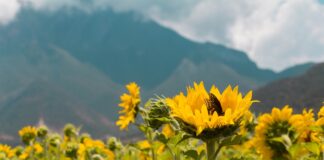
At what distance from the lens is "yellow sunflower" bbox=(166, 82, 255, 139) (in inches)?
89.0

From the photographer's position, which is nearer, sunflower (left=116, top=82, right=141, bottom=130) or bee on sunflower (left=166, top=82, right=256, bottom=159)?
bee on sunflower (left=166, top=82, right=256, bottom=159)

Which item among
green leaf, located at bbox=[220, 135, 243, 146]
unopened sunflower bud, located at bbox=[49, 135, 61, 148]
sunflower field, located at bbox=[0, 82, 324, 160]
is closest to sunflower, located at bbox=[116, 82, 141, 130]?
sunflower field, located at bbox=[0, 82, 324, 160]

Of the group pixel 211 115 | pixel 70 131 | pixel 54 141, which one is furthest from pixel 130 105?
pixel 211 115

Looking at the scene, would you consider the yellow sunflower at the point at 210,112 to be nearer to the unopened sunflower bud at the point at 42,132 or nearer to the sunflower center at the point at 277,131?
the sunflower center at the point at 277,131

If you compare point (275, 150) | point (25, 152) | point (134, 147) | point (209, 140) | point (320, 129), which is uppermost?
point (25, 152)

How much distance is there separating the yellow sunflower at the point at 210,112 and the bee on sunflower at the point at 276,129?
1.90m

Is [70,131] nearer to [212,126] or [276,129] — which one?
[276,129]

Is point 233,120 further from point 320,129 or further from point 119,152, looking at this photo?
point 119,152

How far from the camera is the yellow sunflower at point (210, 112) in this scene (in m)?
2.26

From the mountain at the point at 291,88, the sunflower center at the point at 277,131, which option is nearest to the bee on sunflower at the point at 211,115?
the sunflower center at the point at 277,131

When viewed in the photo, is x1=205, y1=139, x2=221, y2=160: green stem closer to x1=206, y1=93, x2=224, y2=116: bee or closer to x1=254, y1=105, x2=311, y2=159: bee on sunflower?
x1=206, y1=93, x2=224, y2=116: bee

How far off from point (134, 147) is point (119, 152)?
6.40 feet

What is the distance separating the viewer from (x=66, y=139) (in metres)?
9.62

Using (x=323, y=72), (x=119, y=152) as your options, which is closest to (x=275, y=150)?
(x=119, y=152)
